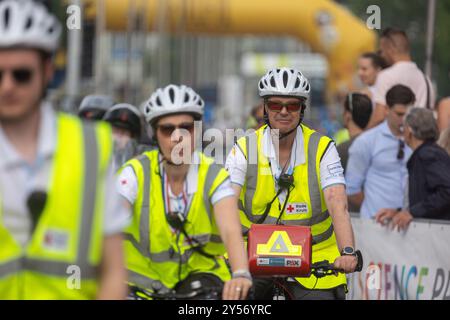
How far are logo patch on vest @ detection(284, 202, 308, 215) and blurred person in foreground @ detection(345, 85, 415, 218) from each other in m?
3.83

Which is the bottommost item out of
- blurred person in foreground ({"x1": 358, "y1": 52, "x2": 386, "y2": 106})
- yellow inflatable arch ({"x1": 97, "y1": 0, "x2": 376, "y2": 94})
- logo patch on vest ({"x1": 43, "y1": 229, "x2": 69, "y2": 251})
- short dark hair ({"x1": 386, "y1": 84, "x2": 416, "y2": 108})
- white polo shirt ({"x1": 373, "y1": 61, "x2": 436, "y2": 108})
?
logo patch on vest ({"x1": 43, "y1": 229, "x2": 69, "y2": 251})

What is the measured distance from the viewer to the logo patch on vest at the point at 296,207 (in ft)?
28.5

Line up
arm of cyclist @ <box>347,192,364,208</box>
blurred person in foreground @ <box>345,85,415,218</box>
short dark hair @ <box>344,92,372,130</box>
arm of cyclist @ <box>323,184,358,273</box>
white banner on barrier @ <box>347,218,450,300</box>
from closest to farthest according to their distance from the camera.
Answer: arm of cyclist @ <box>323,184,358,273</box>, white banner on barrier @ <box>347,218,450,300</box>, blurred person in foreground @ <box>345,85,415,218</box>, arm of cyclist @ <box>347,192,364,208</box>, short dark hair @ <box>344,92,372,130</box>

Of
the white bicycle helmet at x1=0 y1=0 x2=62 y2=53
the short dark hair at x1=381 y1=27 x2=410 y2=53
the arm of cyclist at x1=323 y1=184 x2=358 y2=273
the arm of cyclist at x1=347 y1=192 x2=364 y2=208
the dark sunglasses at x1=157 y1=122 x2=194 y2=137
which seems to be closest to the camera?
the white bicycle helmet at x1=0 y1=0 x2=62 y2=53

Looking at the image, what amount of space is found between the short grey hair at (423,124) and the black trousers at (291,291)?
3.19m

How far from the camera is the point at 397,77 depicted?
13898 millimetres

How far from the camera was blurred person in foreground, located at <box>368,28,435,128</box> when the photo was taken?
547 inches

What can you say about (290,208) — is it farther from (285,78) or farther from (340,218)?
(285,78)

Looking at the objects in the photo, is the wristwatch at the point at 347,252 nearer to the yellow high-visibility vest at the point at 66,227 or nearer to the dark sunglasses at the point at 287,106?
the dark sunglasses at the point at 287,106

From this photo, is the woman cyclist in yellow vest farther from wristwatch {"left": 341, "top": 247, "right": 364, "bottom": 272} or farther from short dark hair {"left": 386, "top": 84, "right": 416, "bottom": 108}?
short dark hair {"left": 386, "top": 84, "right": 416, "bottom": 108}

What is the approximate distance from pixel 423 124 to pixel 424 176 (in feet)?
1.32

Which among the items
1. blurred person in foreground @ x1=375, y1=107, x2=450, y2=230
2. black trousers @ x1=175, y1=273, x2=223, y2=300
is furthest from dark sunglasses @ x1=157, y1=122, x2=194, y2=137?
blurred person in foreground @ x1=375, y1=107, x2=450, y2=230

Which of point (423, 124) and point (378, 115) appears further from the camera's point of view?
point (378, 115)

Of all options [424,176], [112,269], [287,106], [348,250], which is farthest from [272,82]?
[112,269]
